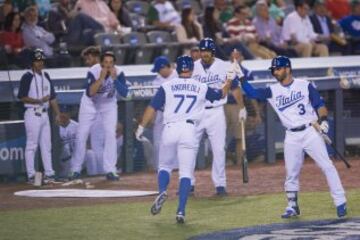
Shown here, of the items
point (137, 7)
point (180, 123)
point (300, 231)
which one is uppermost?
point (137, 7)

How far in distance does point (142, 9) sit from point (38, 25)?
2.96 metres

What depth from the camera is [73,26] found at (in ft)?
54.6

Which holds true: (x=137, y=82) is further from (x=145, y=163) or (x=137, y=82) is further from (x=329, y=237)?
(x=329, y=237)

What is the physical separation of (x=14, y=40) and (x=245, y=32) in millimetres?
4322

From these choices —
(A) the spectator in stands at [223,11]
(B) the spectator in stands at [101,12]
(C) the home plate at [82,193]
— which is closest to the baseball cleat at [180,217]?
(C) the home plate at [82,193]

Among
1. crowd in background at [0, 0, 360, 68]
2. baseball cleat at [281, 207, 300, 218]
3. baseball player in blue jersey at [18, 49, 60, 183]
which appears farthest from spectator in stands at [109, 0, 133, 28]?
Answer: baseball cleat at [281, 207, 300, 218]

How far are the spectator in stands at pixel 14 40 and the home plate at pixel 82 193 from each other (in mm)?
2794

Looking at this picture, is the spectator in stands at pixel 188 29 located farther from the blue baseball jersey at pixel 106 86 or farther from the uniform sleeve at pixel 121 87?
the uniform sleeve at pixel 121 87

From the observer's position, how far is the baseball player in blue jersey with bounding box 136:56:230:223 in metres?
10.8

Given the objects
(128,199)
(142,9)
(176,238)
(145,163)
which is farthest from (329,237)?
(142,9)

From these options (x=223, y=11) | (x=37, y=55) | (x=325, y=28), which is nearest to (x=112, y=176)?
(x=37, y=55)

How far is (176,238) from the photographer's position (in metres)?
9.84

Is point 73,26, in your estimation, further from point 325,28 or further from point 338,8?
point 338,8

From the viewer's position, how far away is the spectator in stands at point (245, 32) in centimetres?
1855
